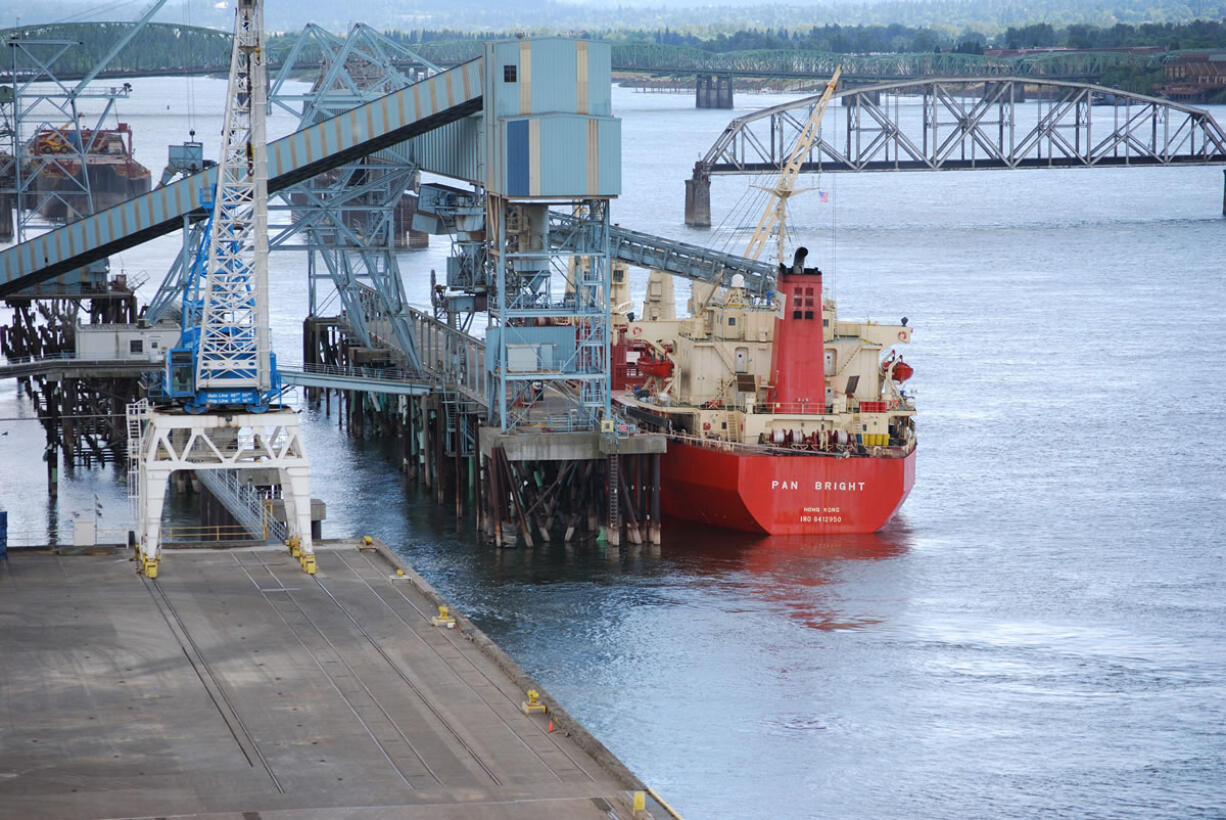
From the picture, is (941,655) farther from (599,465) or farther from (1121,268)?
(1121,268)

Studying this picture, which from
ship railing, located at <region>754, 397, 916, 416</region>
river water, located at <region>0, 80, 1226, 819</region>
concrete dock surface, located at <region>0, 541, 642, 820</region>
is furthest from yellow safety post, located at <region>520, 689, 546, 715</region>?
ship railing, located at <region>754, 397, 916, 416</region>

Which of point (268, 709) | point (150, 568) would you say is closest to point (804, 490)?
point (150, 568)

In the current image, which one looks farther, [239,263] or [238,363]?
[239,263]

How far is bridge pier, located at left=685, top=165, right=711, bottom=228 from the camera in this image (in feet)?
623

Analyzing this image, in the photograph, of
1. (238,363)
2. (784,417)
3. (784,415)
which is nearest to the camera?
(238,363)

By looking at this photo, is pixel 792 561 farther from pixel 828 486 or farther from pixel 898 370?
pixel 898 370

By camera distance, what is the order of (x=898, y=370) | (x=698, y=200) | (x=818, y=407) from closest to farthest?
1. (x=818, y=407)
2. (x=898, y=370)
3. (x=698, y=200)

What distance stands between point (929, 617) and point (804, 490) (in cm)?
1008

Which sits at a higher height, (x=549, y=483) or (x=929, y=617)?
(x=549, y=483)

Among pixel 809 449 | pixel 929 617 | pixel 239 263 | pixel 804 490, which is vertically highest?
pixel 239 263

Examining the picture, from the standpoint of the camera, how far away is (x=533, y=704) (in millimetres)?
35969

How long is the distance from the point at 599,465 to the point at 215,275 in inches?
567

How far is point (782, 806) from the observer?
39.6 metres

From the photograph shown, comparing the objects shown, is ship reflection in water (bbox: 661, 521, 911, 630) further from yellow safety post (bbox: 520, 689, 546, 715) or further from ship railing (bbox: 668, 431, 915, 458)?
yellow safety post (bbox: 520, 689, 546, 715)
